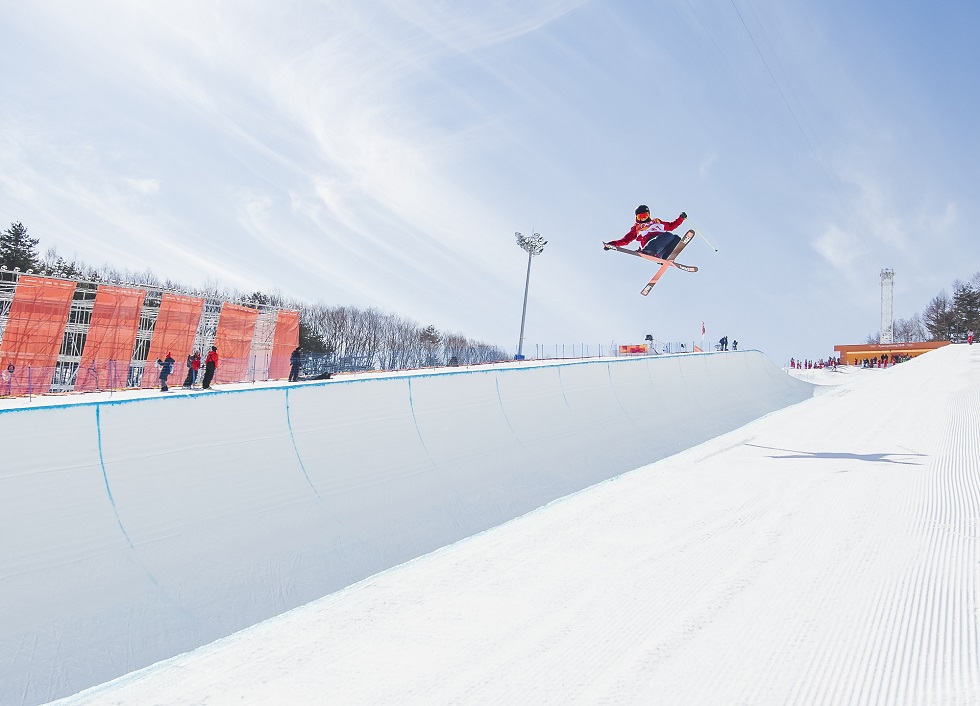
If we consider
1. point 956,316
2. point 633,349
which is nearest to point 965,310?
point 956,316

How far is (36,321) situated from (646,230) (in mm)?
19618

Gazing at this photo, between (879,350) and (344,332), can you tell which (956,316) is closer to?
(879,350)

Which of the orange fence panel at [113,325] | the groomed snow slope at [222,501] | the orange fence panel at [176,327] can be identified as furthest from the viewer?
the orange fence panel at [176,327]

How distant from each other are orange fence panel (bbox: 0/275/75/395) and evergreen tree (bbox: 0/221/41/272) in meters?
38.7

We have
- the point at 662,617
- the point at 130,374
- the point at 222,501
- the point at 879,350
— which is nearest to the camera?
the point at 662,617

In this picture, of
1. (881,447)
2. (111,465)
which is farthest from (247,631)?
(881,447)

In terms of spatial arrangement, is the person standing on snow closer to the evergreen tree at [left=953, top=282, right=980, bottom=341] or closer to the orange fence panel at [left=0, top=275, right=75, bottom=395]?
the orange fence panel at [left=0, top=275, right=75, bottom=395]

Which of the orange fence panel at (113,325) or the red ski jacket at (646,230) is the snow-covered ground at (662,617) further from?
the orange fence panel at (113,325)

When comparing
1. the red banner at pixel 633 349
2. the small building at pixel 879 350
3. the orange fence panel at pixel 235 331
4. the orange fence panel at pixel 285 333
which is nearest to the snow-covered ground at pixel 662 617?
the orange fence panel at pixel 235 331

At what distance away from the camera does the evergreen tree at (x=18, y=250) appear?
2101 inches

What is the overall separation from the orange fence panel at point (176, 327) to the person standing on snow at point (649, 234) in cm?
1729

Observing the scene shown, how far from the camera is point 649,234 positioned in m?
18.9

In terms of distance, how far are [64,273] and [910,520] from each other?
206 feet

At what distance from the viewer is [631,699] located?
4047 millimetres
